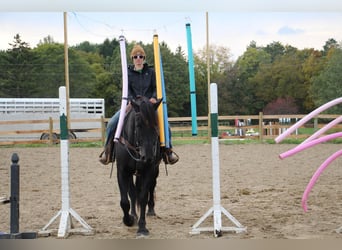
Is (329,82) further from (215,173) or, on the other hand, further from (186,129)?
(215,173)

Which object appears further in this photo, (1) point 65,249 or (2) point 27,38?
(2) point 27,38

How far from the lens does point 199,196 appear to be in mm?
6223

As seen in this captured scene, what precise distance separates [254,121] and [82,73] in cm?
494

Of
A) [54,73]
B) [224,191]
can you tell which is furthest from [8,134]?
[224,191]

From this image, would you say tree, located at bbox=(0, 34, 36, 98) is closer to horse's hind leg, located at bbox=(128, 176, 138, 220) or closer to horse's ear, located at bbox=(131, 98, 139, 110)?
horse's hind leg, located at bbox=(128, 176, 138, 220)

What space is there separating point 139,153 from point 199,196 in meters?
2.33

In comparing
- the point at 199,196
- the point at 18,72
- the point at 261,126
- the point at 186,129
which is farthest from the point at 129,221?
the point at 261,126

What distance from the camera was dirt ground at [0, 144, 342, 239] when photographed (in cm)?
438

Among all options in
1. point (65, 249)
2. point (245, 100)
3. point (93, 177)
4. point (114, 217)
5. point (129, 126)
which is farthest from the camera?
point (245, 100)

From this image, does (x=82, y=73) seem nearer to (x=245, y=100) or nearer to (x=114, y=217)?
(x=245, y=100)

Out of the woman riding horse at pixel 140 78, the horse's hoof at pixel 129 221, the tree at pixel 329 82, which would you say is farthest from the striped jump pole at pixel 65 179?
A: the tree at pixel 329 82

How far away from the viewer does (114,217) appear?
4945 millimetres

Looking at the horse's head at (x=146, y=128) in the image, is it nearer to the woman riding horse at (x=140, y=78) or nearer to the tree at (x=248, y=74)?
the woman riding horse at (x=140, y=78)

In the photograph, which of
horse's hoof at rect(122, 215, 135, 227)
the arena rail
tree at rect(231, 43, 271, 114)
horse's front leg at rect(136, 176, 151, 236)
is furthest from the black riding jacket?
the arena rail
